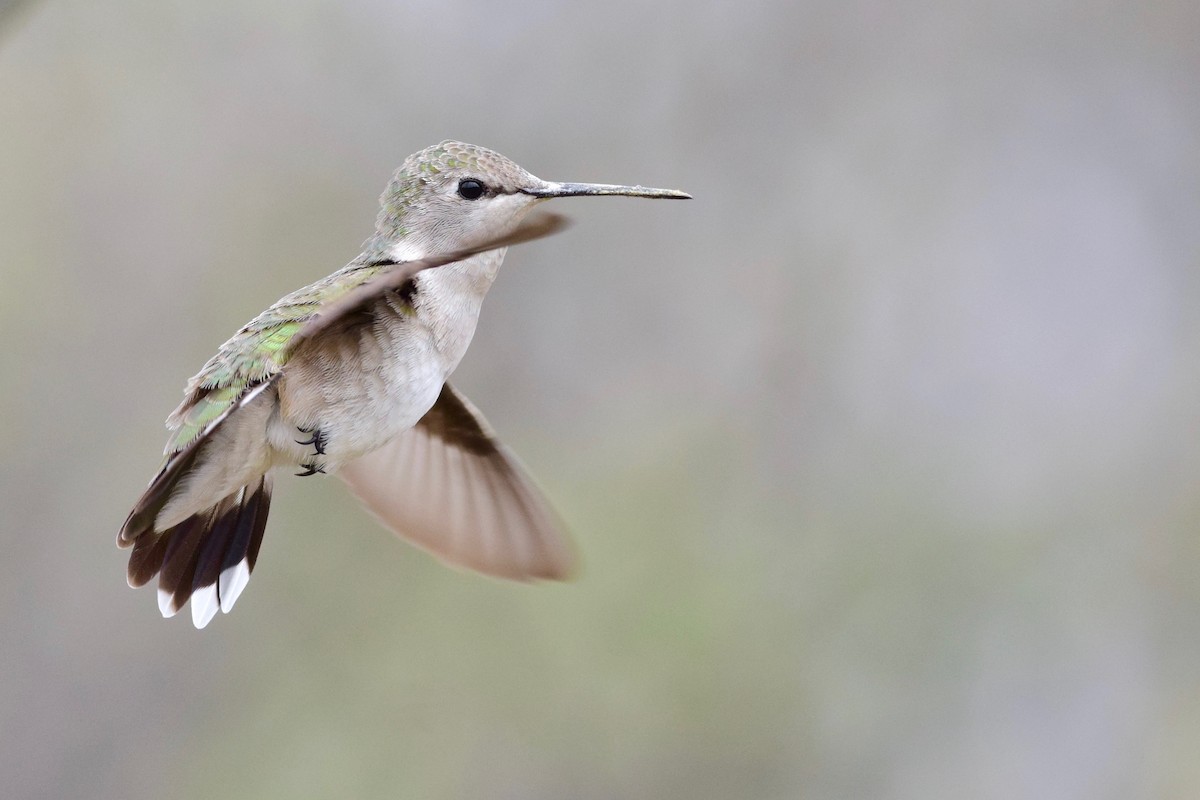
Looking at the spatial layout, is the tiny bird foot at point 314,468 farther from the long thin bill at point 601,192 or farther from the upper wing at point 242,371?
the long thin bill at point 601,192

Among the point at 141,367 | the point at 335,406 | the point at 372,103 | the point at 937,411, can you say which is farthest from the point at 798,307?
the point at 335,406

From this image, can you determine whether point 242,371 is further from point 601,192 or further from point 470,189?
point 601,192

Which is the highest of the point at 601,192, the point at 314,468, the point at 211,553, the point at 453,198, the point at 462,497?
the point at 453,198

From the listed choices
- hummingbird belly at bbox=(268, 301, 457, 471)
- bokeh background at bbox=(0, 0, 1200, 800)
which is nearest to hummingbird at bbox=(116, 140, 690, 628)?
hummingbird belly at bbox=(268, 301, 457, 471)

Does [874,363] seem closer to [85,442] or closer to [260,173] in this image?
[260,173]

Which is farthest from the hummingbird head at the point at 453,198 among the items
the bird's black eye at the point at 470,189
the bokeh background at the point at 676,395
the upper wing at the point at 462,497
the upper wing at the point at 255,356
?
the bokeh background at the point at 676,395

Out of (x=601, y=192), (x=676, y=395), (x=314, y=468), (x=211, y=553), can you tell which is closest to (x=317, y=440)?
(x=314, y=468)

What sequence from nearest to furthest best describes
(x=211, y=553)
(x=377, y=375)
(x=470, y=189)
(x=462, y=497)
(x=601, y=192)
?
(x=601, y=192) < (x=377, y=375) < (x=470, y=189) < (x=211, y=553) < (x=462, y=497)
